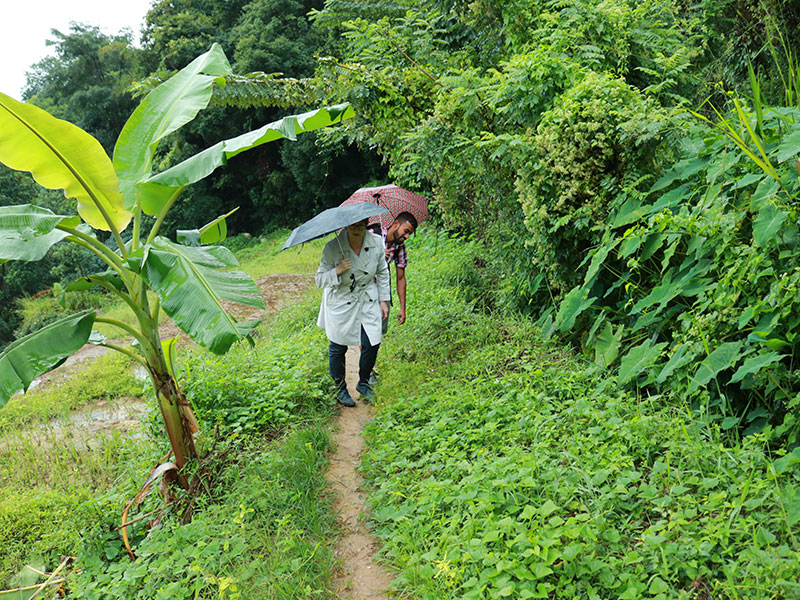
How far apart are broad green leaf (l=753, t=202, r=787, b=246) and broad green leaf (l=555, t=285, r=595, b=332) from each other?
1.35m

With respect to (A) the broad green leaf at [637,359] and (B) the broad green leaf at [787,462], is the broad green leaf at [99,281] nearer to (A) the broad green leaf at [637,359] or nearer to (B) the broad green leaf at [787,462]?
(A) the broad green leaf at [637,359]

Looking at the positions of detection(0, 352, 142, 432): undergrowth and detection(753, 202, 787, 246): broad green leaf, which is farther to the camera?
detection(0, 352, 142, 432): undergrowth

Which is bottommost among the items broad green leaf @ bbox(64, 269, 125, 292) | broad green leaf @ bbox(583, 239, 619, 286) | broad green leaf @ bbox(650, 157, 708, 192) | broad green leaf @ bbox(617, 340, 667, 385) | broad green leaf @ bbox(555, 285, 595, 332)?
broad green leaf @ bbox(617, 340, 667, 385)

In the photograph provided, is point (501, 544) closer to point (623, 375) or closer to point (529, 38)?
point (623, 375)

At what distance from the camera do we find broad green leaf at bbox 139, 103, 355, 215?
11.5 feet

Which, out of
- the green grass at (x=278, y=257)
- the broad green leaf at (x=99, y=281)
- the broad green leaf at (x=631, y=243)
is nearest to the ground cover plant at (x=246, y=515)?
the broad green leaf at (x=99, y=281)

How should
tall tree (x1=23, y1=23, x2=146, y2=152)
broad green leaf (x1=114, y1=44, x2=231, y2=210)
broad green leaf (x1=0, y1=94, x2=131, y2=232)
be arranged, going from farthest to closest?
tall tree (x1=23, y1=23, x2=146, y2=152)
broad green leaf (x1=114, y1=44, x2=231, y2=210)
broad green leaf (x1=0, y1=94, x2=131, y2=232)

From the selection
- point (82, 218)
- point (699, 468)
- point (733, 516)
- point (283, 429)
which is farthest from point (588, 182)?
point (82, 218)

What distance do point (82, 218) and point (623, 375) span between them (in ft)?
12.6

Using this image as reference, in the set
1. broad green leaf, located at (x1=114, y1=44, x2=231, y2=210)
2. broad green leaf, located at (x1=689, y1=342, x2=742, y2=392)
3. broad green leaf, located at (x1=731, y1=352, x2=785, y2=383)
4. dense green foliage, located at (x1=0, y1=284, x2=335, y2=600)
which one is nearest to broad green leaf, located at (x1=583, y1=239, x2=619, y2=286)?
broad green leaf, located at (x1=689, y1=342, x2=742, y2=392)

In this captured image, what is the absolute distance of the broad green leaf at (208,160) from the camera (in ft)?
11.5

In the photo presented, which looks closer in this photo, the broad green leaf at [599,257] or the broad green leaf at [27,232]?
the broad green leaf at [27,232]

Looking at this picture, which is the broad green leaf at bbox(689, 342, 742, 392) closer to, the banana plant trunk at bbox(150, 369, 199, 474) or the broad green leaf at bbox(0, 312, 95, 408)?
the banana plant trunk at bbox(150, 369, 199, 474)

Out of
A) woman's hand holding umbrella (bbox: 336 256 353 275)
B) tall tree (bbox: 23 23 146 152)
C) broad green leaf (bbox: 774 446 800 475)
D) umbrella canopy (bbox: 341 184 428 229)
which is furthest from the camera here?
tall tree (bbox: 23 23 146 152)
